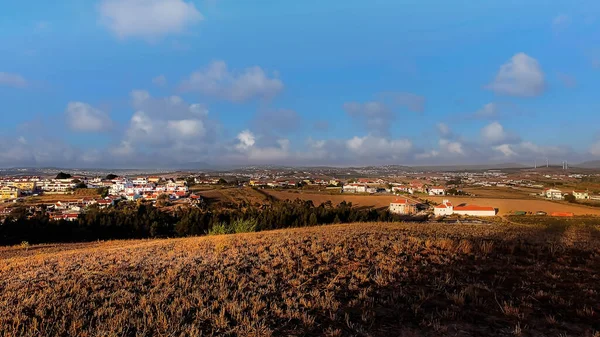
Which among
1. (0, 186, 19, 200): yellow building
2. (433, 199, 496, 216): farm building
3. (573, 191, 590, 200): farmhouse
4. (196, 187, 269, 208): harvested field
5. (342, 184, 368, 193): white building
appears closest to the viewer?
(433, 199, 496, 216): farm building

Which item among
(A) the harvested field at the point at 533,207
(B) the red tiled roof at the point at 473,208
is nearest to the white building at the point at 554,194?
(A) the harvested field at the point at 533,207

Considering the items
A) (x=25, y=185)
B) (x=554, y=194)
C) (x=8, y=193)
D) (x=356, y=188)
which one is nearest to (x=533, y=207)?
(x=554, y=194)

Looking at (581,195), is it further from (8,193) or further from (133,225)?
(8,193)

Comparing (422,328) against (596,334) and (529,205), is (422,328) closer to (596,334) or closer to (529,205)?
(596,334)

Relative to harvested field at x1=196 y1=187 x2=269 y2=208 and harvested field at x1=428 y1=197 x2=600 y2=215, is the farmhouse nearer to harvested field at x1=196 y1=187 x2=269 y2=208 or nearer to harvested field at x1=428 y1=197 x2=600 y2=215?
harvested field at x1=428 y1=197 x2=600 y2=215

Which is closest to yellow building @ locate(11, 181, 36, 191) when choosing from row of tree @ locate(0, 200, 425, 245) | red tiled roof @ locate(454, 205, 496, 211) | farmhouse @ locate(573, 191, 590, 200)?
row of tree @ locate(0, 200, 425, 245)

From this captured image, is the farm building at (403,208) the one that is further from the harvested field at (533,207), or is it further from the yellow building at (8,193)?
the yellow building at (8,193)
